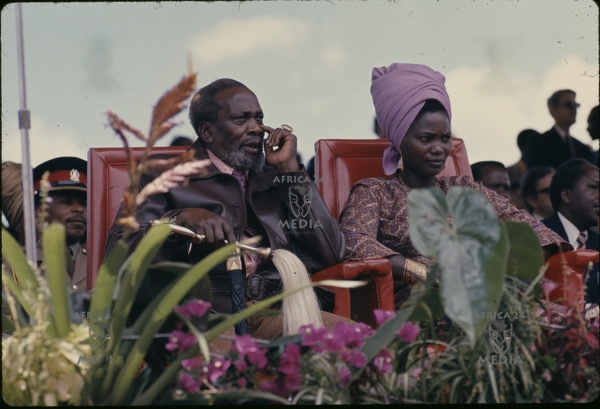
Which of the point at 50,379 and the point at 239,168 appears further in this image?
the point at 239,168

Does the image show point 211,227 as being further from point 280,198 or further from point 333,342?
point 333,342

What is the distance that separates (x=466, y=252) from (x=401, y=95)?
7.07 feet

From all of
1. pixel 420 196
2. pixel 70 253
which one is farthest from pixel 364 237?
pixel 420 196

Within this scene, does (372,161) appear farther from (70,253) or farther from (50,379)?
(50,379)

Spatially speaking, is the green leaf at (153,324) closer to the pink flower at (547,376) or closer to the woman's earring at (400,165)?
the pink flower at (547,376)

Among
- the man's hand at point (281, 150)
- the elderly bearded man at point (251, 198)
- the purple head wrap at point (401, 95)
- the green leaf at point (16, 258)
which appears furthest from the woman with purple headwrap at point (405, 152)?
the green leaf at point (16, 258)

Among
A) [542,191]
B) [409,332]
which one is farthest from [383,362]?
[542,191]

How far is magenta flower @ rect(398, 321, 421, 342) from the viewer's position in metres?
2.48

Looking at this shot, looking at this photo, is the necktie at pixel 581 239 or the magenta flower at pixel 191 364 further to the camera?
the necktie at pixel 581 239

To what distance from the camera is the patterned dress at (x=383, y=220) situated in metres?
4.11

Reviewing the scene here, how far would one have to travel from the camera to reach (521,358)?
2.48 meters

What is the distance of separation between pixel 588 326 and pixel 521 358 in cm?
22

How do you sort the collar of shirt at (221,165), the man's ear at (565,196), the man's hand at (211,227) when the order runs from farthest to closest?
the man's ear at (565,196) → the collar of shirt at (221,165) → the man's hand at (211,227)

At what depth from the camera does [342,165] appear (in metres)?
4.61
